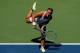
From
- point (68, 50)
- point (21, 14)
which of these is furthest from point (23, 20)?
point (68, 50)

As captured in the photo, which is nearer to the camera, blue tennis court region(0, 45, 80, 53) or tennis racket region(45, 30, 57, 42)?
blue tennis court region(0, 45, 80, 53)

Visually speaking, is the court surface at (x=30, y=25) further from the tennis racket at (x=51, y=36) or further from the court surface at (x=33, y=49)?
the court surface at (x=33, y=49)

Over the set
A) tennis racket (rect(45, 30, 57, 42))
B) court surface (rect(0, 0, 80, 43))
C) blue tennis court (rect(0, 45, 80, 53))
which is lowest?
blue tennis court (rect(0, 45, 80, 53))

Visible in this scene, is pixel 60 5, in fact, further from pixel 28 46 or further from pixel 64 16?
pixel 28 46

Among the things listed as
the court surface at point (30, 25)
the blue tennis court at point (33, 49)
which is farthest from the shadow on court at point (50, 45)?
the court surface at point (30, 25)

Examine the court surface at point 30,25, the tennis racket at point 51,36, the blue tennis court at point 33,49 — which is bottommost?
the blue tennis court at point 33,49

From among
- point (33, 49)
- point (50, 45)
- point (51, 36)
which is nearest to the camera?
point (33, 49)

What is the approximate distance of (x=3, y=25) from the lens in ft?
38.4

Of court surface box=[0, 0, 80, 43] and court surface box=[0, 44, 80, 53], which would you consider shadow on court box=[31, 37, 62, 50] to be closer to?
court surface box=[0, 44, 80, 53]

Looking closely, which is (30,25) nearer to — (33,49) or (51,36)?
(51,36)

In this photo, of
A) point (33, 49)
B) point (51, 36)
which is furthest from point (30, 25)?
point (33, 49)

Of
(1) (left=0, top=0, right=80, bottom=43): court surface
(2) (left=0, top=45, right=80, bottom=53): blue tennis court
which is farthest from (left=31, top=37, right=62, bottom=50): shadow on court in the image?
(1) (left=0, top=0, right=80, bottom=43): court surface

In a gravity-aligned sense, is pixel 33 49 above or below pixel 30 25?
below

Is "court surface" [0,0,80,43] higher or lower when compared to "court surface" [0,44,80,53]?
higher
